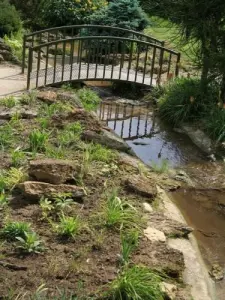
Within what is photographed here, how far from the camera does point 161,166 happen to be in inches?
300

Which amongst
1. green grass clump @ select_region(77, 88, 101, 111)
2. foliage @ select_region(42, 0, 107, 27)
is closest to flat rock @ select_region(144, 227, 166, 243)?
green grass clump @ select_region(77, 88, 101, 111)

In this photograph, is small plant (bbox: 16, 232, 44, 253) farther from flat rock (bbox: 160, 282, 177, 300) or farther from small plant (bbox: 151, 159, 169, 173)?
small plant (bbox: 151, 159, 169, 173)

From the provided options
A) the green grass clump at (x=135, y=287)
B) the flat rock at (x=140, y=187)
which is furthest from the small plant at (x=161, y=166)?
the green grass clump at (x=135, y=287)

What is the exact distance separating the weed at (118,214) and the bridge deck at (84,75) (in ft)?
16.6

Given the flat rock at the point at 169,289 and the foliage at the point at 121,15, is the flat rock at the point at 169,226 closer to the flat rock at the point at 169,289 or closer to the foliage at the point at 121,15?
the flat rock at the point at 169,289

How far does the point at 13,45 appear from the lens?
12992 mm

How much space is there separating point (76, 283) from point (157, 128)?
5773mm

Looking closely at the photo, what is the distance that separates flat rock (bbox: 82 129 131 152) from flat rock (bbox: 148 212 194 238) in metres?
1.88

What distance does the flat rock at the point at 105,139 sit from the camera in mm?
7066

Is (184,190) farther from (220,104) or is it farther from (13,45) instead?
(13,45)

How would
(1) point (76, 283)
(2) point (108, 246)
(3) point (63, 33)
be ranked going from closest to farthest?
(1) point (76, 283), (2) point (108, 246), (3) point (63, 33)

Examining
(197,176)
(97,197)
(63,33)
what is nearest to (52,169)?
(97,197)

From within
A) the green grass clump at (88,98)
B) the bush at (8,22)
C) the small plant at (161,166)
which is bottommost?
the small plant at (161,166)

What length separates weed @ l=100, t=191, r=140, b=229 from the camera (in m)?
4.96
